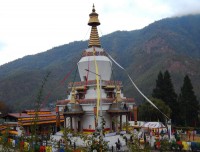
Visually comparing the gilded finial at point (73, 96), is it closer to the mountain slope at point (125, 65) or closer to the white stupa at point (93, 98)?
the white stupa at point (93, 98)

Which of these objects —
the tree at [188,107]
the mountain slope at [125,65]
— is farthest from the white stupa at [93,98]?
the mountain slope at [125,65]

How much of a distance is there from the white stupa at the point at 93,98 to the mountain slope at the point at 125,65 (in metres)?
13.0

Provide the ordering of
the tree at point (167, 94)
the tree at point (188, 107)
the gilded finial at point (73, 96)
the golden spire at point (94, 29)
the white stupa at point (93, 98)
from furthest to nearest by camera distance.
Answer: the tree at point (167, 94) → the tree at point (188, 107) → the golden spire at point (94, 29) → the gilded finial at point (73, 96) → the white stupa at point (93, 98)

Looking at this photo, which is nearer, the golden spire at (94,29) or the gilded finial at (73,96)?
the gilded finial at (73,96)

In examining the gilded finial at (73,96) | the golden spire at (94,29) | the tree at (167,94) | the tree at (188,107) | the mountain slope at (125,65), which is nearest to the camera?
the gilded finial at (73,96)

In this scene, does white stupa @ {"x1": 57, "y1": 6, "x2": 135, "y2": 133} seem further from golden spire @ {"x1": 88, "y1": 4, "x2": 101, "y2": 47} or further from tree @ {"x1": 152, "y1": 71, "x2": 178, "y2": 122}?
tree @ {"x1": 152, "y1": 71, "x2": 178, "y2": 122}

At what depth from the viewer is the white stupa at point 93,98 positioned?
26359 mm

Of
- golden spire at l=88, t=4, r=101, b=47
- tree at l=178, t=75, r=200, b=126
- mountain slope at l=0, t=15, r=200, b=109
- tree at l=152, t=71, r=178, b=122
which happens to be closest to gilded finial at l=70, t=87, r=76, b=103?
golden spire at l=88, t=4, r=101, b=47

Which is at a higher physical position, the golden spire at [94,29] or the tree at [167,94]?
the golden spire at [94,29]

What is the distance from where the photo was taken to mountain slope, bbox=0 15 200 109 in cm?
9562

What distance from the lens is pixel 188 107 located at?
3634 centimetres

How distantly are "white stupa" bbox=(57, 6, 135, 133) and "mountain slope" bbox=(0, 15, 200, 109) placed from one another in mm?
12988

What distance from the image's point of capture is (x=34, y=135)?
721 centimetres

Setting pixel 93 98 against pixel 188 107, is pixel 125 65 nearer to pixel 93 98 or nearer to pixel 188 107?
pixel 188 107
